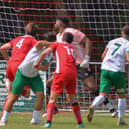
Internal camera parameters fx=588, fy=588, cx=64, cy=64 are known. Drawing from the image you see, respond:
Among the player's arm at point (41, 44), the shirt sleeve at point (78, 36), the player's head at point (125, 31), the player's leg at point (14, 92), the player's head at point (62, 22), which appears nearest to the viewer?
the player's arm at point (41, 44)

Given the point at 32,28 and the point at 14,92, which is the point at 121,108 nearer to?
the point at 14,92

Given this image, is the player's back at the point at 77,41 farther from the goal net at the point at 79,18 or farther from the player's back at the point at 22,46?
the goal net at the point at 79,18

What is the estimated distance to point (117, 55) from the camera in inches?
396

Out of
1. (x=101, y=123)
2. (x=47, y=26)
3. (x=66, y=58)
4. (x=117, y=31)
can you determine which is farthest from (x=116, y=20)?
(x=66, y=58)

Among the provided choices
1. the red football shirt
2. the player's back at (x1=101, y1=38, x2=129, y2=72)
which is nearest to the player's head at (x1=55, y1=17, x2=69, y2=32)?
the player's back at (x1=101, y1=38, x2=129, y2=72)

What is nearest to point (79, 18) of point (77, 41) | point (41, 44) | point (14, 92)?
point (77, 41)

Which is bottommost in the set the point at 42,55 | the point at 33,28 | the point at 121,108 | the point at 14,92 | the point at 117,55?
the point at 121,108

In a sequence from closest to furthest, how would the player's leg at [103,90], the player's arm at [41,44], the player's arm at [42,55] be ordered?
the player's arm at [42,55] < the player's arm at [41,44] < the player's leg at [103,90]

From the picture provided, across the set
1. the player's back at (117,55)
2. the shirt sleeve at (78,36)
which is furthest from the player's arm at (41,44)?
the shirt sleeve at (78,36)

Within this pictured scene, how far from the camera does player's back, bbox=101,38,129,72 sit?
9992mm

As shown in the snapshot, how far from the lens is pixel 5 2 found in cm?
1739

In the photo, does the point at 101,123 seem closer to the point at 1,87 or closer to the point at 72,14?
the point at 1,87

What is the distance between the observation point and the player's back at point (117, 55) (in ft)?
32.8

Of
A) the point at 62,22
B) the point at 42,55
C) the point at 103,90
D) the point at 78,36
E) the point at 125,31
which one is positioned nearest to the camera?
the point at 42,55
